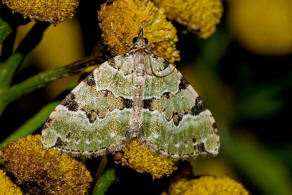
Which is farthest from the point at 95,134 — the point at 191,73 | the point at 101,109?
the point at 191,73

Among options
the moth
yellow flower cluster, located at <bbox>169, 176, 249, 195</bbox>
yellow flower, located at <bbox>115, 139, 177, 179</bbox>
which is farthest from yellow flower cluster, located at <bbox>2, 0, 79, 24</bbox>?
yellow flower cluster, located at <bbox>169, 176, 249, 195</bbox>

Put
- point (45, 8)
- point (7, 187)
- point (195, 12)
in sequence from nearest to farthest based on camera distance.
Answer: point (7, 187) → point (45, 8) → point (195, 12)

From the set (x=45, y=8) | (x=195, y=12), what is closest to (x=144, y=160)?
(x=45, y=8)

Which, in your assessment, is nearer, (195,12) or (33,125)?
(33,125)

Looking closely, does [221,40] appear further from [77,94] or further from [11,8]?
[11,8]

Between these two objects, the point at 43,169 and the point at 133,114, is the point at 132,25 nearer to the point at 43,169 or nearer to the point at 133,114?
the point at 133,114
